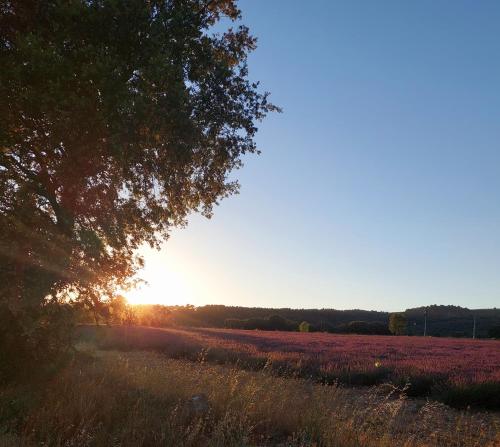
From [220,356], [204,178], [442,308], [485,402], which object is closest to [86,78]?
[204,178]

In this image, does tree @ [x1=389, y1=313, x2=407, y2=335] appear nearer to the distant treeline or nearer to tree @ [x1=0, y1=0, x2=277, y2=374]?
the distant treeline

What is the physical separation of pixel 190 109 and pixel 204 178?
7.56 feet

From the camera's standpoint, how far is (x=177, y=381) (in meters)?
10.4

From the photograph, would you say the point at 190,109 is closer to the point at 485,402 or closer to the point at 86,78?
the point at 86,78

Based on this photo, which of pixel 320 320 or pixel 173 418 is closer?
pixel 173 418

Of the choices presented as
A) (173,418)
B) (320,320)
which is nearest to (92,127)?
(173,418)

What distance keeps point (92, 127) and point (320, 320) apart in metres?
107

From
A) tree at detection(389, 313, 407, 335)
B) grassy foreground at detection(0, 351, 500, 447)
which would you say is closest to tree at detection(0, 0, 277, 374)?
→ grassy foreground at detection(0, 351, 500, 447)

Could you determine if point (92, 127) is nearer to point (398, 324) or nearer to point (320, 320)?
point (398, 324)

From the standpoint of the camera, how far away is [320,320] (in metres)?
112

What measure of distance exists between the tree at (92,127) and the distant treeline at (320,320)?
3665 centimetres

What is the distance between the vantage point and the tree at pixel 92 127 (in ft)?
28.2

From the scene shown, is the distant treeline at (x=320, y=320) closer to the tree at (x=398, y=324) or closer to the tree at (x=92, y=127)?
the tree at (x=398, y=324)

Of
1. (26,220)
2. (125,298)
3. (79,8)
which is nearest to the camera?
(26,220)
